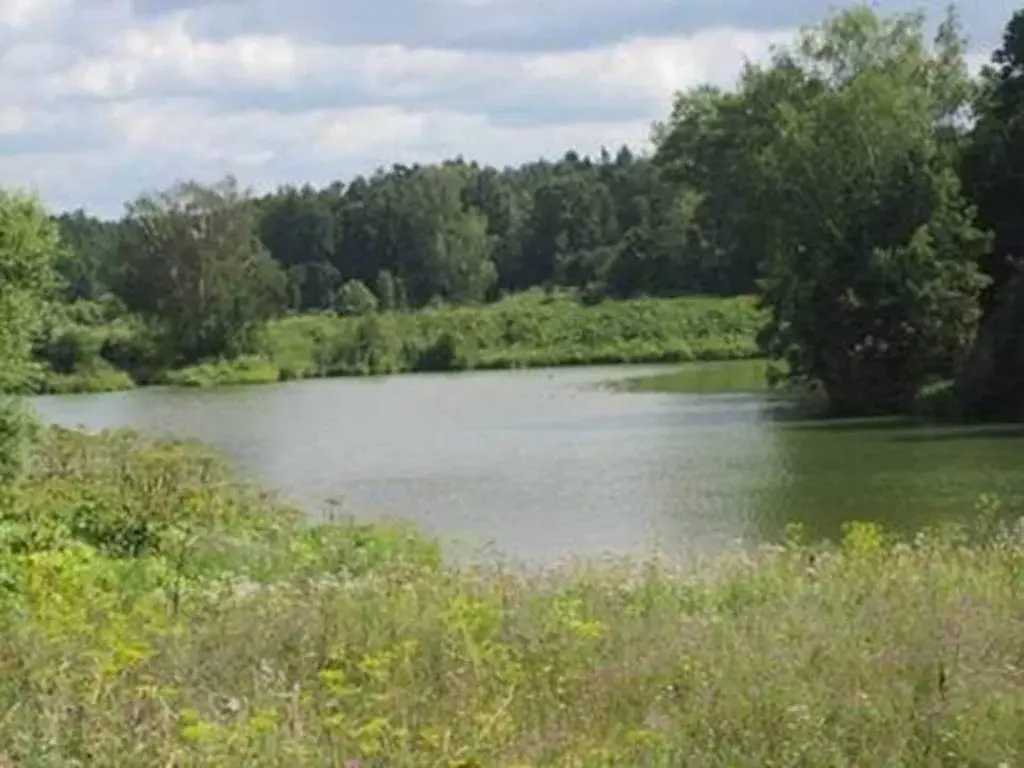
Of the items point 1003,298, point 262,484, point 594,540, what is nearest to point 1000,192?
point 1003,298

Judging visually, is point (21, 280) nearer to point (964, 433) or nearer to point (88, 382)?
point (964, 433)

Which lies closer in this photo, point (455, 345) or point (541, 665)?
point (541, 665)

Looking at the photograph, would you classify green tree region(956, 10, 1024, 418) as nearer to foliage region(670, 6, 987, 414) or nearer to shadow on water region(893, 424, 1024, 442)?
foliage region(670, 6, 987, 414)

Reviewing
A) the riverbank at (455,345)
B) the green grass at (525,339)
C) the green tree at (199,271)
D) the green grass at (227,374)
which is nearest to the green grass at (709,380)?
the green grass at (525,339)

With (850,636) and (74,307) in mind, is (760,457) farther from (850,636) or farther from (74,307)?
(74,307)

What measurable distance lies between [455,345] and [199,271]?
1618 cm

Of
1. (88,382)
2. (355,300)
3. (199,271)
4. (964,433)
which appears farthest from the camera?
(355,300)

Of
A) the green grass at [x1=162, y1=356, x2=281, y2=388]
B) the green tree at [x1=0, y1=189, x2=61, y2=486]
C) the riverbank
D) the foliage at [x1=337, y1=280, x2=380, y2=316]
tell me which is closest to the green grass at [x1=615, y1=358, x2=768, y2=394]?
the riverbank

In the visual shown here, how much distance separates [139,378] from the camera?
96.9 metres

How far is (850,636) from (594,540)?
17626 mm

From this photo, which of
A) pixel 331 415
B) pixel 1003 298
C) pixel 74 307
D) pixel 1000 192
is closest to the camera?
pixel 1003 298

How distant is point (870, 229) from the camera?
182ft

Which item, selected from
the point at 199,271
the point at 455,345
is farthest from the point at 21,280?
the point at 199,271

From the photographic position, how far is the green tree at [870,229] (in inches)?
2095
